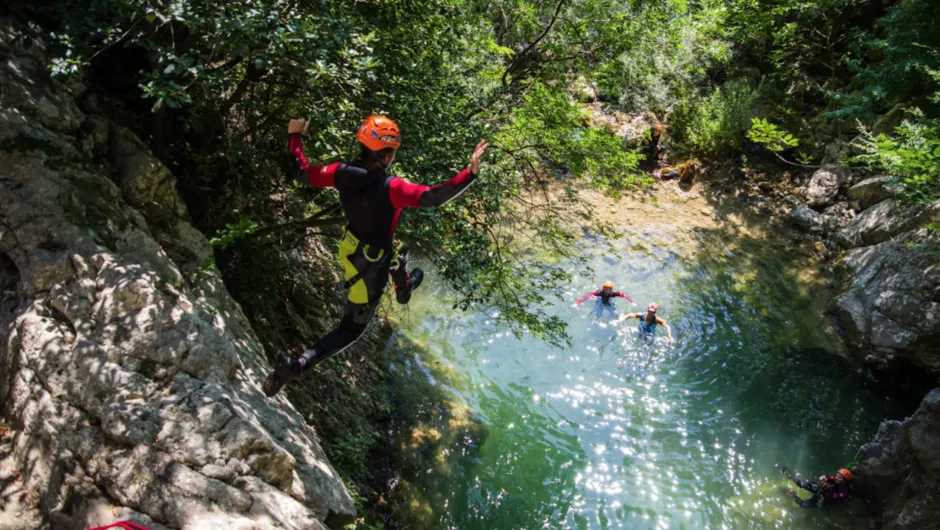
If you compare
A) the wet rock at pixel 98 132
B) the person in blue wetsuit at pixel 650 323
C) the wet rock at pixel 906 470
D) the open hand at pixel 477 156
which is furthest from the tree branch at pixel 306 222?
the wet rock at pixel 906 470

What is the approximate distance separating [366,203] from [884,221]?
14.0 m

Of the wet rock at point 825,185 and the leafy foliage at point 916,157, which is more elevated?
the wet rock at point 825,185

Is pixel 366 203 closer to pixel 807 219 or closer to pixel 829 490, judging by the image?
pixel 829 490

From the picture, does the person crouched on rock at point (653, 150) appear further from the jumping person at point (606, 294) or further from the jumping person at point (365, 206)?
the jumping person at point (365, 206)

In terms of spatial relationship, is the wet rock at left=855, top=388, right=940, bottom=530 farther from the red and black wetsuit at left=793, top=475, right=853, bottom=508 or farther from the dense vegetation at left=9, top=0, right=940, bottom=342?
the dense vegetation at left=9, top=0, right=940, bottom=342

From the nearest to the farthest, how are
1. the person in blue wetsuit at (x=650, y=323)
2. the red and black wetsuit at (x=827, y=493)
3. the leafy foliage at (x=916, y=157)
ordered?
the leafy foliage at (x=916, y=157), the red and black wetsuit at (x=827, y=493), the person in blue wetsuit at (x=650, y=323)

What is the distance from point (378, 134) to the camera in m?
3.50

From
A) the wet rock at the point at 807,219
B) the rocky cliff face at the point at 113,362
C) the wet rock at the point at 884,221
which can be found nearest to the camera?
the rocky cliff face at the point at 113,362

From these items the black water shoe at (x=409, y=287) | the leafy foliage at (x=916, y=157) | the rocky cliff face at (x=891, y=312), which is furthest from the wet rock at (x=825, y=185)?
the black water shoe at (x=409, y=287)

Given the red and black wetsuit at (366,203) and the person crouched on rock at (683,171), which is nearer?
the red and black wetsuit at (366,203)

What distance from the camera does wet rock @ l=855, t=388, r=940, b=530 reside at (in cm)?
689

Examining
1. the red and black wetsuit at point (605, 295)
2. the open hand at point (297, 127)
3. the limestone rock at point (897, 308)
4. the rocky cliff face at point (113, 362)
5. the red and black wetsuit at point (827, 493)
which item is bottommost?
Result: the rocky cliff face at point (113, 362)

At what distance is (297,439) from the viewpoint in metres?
3.61

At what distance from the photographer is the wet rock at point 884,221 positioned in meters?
11.3
